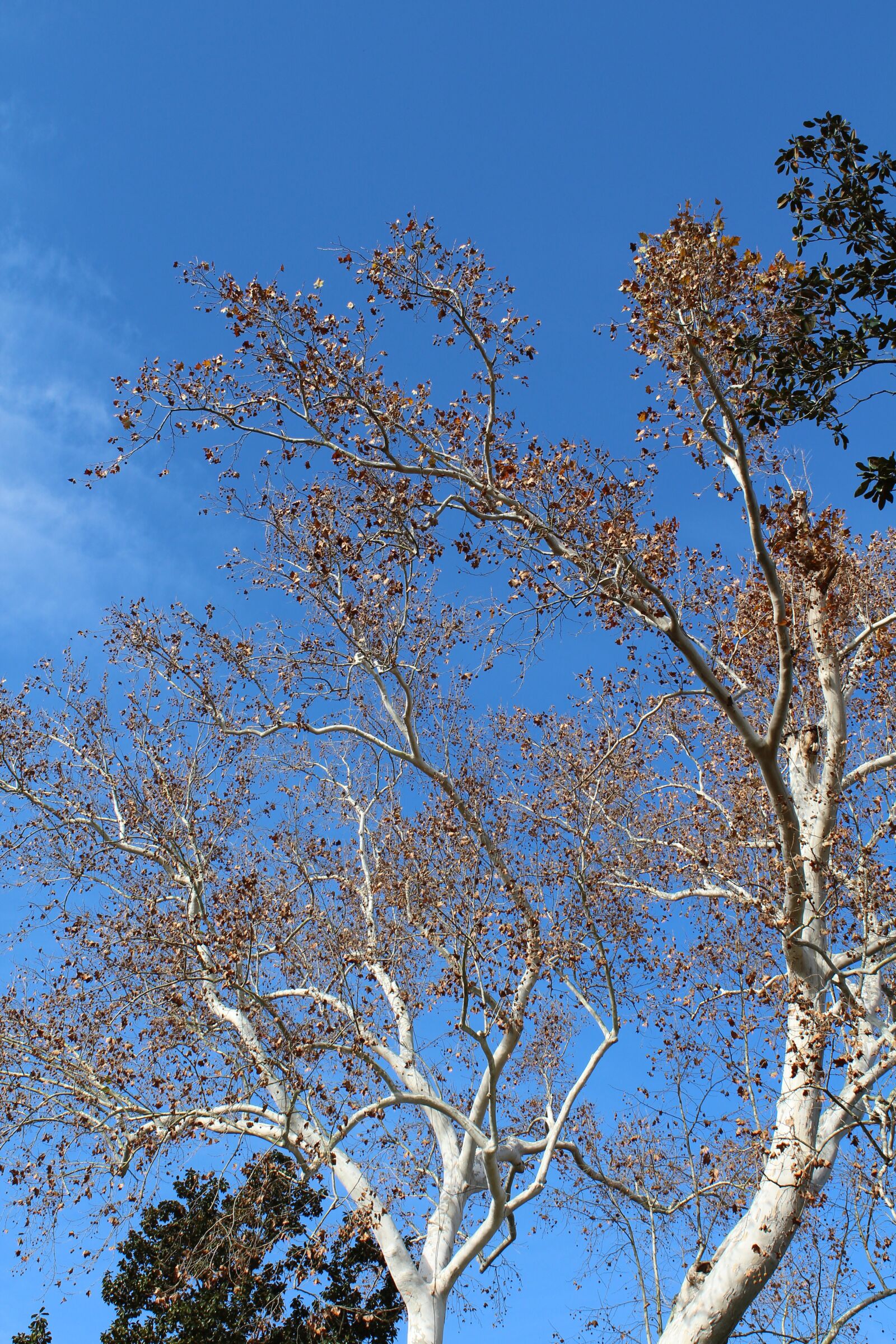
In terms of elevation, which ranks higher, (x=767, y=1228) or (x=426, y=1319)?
(x=426, y=1319)

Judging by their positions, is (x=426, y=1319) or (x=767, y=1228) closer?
(x=767, y=1228)

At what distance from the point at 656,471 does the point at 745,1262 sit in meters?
6.60

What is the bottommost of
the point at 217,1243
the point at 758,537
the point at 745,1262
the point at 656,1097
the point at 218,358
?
the point at 745,1262

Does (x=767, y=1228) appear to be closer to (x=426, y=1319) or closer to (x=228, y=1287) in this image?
(x=426, y=1319)

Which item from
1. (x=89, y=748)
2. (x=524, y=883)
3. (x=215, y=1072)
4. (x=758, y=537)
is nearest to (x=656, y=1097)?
(x=524, y=883)

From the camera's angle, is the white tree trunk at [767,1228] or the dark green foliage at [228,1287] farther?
the dark green foliage at [228,1287]

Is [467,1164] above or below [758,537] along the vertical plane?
below

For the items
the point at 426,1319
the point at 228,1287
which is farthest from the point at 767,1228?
the point at 228,1287

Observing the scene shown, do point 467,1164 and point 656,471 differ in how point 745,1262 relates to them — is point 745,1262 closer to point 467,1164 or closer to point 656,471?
point 467,1164

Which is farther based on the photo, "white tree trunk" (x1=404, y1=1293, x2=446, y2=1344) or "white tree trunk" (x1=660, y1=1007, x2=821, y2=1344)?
"white tree trunk" (x1=404, y1=1293, x2=446, y2=1344)

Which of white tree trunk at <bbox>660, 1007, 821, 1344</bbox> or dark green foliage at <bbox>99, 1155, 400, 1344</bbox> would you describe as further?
dark green foliage at <bbox>99, 1155, 400, 1344</bbox>

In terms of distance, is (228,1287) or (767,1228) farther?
(228,1287)

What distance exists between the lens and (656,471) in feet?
26.5

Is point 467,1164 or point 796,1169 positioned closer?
point 796,1169
